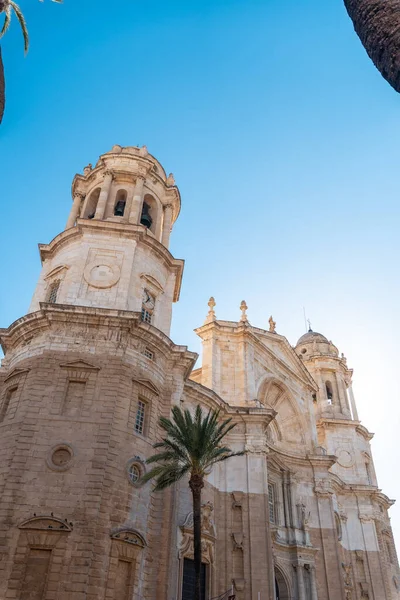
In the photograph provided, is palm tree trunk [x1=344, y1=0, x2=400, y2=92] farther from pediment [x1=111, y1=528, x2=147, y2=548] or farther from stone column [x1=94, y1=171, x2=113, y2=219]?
stone column [x1=94, y1=171, x2=113, y2=219]

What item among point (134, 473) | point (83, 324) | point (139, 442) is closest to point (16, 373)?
point (83, 324)

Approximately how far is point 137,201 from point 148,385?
12052 millimetres

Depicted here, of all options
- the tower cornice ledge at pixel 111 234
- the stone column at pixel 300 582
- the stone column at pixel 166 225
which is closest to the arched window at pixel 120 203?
the stone column at pixel 166 225

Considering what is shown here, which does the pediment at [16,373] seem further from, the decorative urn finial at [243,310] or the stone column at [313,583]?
the stone column at [313,583]

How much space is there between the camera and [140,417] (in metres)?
23.2

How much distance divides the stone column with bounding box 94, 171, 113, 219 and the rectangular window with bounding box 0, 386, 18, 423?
11.0m

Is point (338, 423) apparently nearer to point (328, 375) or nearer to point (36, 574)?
point (328, 375)

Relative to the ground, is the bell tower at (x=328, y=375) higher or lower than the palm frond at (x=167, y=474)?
higher

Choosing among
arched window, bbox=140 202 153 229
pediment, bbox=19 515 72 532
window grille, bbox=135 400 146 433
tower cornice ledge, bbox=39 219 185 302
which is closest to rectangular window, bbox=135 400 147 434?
window grille, bbox=135 400 146 433

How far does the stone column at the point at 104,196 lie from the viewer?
2964 centimetres

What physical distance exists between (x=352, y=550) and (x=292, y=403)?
13.0 metres

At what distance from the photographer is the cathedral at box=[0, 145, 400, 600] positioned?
62.5ft

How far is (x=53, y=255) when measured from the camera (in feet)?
97.1

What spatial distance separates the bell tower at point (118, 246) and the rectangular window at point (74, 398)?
169 inches
